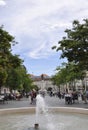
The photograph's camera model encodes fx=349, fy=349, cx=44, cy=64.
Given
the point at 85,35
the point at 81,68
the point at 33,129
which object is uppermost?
the point at 85,35

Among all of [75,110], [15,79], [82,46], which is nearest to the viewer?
[75,110]

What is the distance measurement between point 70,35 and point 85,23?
219 centimetres

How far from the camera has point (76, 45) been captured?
126 feet

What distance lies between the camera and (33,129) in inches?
627

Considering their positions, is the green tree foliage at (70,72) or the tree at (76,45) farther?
the green tree foliage at (70,72)

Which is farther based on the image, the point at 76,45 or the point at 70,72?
→ the point at 70,72

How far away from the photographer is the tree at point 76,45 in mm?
38656

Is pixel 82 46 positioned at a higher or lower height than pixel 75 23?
lower

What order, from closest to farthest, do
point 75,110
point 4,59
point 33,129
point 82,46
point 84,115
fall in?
1. point 33,129
2. point 84,115
3. point 75,110
4. point 82,46
5. point 4,59

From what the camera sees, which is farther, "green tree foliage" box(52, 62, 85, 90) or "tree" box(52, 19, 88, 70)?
"green tree foliage" box(52, 62, 85, 90)

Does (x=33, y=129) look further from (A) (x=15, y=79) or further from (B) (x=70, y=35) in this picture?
(A) (x=15, y=79)

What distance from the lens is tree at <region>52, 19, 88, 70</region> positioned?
38656 mm

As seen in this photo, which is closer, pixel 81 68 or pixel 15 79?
pixel 81 68

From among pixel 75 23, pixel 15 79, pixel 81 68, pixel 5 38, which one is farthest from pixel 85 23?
pixel 15 79
